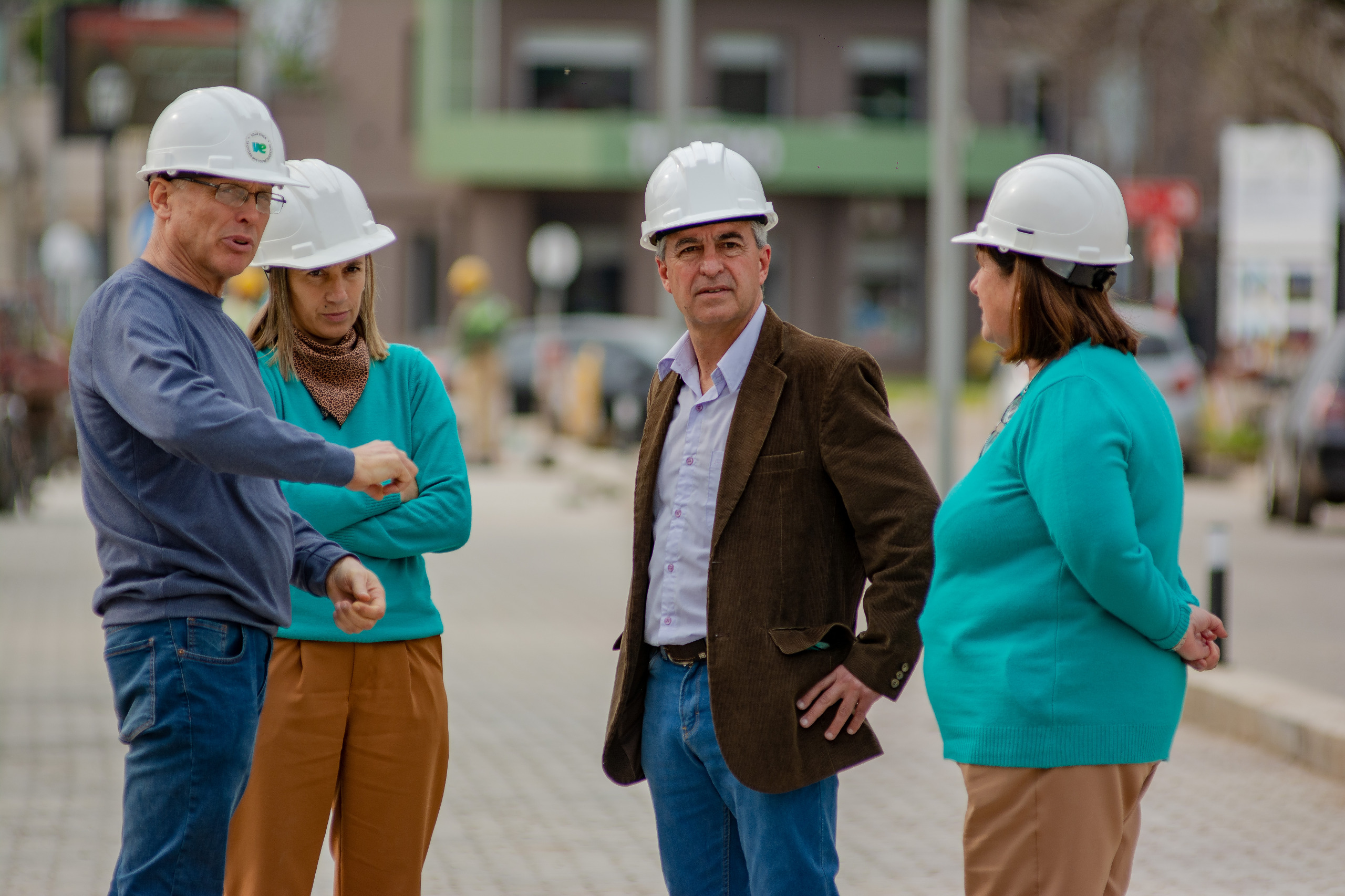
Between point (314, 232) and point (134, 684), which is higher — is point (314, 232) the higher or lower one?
the higher one

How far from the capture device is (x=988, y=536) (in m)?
3.19

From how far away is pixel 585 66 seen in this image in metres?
42.6

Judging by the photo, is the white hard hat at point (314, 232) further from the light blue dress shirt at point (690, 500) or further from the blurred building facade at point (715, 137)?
the blurred building facade at point (715, 137)

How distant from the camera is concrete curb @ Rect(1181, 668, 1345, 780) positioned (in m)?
7.16

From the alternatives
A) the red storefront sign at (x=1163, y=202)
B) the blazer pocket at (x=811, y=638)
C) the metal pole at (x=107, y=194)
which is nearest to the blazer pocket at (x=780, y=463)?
the blazer pocket at (x=811, y=638)

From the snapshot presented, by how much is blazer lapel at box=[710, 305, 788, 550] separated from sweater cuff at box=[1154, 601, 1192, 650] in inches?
30.6

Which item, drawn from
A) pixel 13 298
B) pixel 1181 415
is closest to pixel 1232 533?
pixel 1181 415

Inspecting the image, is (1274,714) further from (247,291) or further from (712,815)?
(247,291)

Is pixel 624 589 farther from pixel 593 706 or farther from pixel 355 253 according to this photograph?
pixel 355 253

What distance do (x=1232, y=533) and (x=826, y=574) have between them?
43.8 feet

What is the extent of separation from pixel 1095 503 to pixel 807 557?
0.53 m

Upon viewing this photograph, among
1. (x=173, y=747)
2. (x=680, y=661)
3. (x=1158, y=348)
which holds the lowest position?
(x=1158, y=348)

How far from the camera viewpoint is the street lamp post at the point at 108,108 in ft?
61.1

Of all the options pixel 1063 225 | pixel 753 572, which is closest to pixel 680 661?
pixel 753 572
